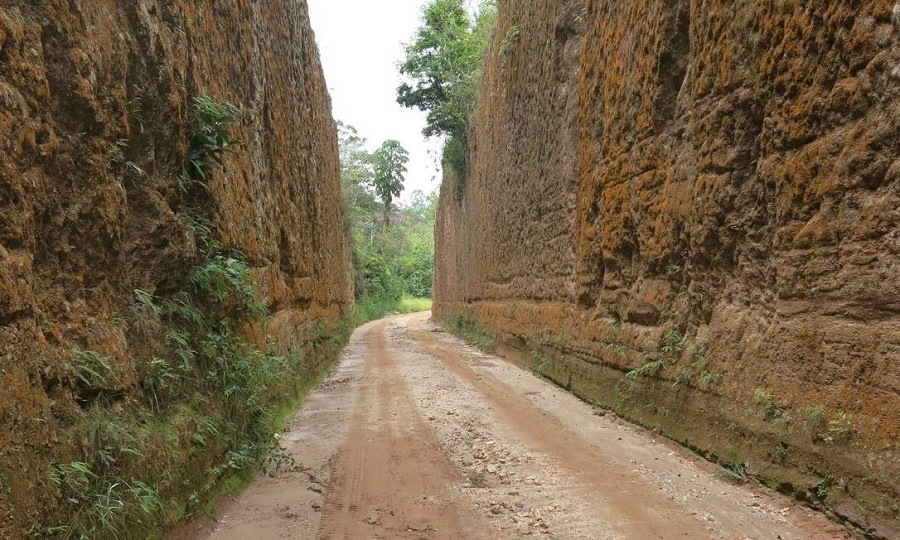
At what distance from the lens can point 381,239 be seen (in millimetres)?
46156

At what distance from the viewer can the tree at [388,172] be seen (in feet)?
158

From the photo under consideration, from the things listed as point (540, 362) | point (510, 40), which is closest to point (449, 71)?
point (510, 40)

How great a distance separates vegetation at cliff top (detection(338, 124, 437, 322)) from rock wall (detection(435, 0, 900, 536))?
68.1 feet

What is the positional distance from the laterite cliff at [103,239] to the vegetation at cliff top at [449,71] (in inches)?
726

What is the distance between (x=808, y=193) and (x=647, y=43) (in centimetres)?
375

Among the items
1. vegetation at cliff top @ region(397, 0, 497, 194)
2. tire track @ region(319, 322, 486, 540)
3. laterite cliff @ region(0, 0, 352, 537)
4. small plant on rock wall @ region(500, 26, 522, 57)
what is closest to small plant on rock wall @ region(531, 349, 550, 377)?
tire track @ region(319, 322, 486, 540)

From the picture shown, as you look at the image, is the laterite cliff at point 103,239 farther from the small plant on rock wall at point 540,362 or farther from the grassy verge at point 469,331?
the grassy verge at point 469,331

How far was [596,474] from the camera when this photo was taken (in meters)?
4.90

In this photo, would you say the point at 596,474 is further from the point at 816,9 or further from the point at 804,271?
the point at 816,9

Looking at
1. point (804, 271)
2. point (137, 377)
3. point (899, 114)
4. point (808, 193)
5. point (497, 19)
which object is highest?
point (497, 19)

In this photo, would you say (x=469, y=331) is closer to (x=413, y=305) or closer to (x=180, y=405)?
(x=180, y=405)

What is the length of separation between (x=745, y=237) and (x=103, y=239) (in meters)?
5.11

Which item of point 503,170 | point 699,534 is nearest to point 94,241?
point 699,534

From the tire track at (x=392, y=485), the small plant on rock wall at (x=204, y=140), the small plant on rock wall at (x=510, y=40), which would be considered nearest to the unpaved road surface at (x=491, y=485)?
the tire track at (x=392, y=485)
